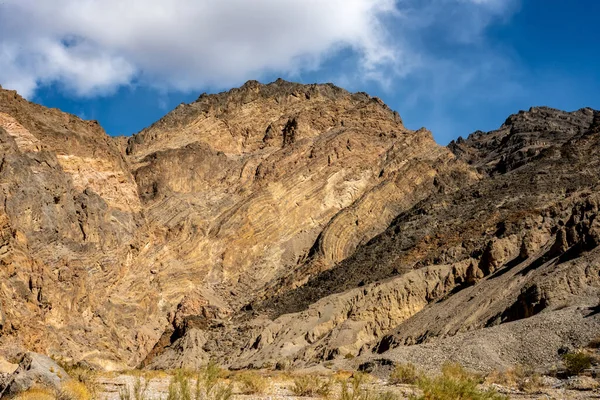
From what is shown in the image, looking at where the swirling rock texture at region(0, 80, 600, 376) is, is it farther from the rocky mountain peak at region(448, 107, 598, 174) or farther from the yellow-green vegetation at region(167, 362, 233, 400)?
the yellow-green vegetation at region(167, 362, 233, 400)

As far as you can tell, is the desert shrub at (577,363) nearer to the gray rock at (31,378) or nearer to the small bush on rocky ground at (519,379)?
the small bush on rocky ground at (519,379)

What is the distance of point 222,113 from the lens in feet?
268

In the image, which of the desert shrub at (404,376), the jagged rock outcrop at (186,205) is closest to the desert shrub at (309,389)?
the desert shrub at (404,376)

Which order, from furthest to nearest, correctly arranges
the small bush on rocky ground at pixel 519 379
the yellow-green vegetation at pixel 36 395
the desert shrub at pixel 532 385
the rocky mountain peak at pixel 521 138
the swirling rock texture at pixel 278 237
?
1. the rocky mountain peak at pixel 521 138
2. the swirling rock texture at pixel 278 237
3. the small bush on rocky ground at pixel 519 379
4. the desert shrub at pixel 532 385
5. the yellow-green vegetation at pixel 36 395

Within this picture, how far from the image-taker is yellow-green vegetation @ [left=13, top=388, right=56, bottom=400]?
1100cm

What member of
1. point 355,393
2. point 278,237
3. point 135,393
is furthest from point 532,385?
point 278,237

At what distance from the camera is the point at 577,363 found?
1769cm

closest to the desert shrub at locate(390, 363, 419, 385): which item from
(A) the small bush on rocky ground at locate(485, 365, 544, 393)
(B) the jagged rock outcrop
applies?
(A) the small bush on rocky ground at locate(485, 365, 544, 393)

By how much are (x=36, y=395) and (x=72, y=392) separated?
32.2 inches

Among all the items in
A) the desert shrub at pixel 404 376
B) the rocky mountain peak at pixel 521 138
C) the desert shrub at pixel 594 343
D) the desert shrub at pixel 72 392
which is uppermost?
the rocky mountain peak at pixel 521 138

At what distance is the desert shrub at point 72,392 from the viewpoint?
1171 cm

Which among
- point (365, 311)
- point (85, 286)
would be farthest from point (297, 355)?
point (85, 286)

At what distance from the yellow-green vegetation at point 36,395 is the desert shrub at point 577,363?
13442mm

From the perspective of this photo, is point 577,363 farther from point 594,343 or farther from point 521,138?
point 521,138
